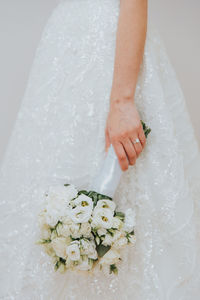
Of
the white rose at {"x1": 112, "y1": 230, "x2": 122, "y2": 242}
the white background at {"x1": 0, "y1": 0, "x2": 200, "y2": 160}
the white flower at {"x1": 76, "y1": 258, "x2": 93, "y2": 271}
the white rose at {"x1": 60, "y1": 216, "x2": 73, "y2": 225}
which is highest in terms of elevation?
the white background at {"x1": 0, "y1": 0, "x2": 200, "y2": 160}

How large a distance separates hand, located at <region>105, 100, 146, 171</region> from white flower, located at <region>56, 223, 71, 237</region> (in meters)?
0.20

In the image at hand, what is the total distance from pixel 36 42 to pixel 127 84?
69 centimetres

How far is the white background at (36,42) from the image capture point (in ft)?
4.32

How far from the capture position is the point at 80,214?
0.64 m

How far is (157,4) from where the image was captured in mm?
1354

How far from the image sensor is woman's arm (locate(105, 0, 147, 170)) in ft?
2.52

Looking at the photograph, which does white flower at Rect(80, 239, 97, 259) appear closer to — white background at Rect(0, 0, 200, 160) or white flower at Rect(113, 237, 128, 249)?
white flower at Rect(113, 237, 128, 249)

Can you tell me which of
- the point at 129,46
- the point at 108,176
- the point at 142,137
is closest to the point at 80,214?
the point at 108,176

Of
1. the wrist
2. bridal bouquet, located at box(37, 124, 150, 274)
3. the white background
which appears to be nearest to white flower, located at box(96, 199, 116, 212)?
bridal bouquet, located at box(37, 124, 150, 274)

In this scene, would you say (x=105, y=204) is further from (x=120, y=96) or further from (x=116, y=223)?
(x=120, y=96)

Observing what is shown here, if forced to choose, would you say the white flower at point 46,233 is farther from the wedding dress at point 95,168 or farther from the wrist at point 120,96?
the wrist at point 120,96

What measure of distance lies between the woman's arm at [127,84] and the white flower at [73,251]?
0.22 m

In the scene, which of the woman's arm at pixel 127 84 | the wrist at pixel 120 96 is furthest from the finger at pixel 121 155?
the wrist at pixel 120 96

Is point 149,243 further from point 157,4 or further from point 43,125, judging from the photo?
point 157,4
